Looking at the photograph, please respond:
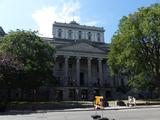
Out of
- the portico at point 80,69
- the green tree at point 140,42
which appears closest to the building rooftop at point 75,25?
the portico at point 80,69

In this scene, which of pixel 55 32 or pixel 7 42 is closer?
pixel 7 42

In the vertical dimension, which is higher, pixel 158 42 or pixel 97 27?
pixel 97 27

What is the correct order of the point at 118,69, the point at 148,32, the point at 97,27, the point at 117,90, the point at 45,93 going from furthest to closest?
the point at 97,27, the point at 117,90, the point at 45,93, the point at 118,69, the point at 148,32

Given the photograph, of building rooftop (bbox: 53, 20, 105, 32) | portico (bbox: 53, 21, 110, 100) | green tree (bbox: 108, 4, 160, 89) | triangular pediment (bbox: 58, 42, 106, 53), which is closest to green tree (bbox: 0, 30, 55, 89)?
green tree (bbox: 108, 4, 160, 89)

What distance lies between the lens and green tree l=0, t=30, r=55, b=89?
50444 millimetres

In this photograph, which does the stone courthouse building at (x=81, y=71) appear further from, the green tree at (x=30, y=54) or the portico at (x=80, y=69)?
the green tree at (x=30, y=54)

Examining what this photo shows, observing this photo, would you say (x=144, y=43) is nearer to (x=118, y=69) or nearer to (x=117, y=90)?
(x=118, y=69)

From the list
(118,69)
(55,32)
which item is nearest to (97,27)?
(55,32)

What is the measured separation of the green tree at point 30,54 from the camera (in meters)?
50.4

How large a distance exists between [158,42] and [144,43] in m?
2.55

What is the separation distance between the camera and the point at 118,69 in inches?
2388

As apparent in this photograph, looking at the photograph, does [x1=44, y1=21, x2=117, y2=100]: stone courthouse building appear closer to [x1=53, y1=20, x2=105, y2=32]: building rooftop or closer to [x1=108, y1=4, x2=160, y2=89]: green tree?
[x1=53, y1=20, x2=105, y2=32]: building rooftop

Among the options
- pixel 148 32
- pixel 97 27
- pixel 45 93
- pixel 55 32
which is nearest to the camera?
pixel 148 32

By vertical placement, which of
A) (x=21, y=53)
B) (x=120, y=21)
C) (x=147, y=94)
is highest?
(x=120, y=21)
